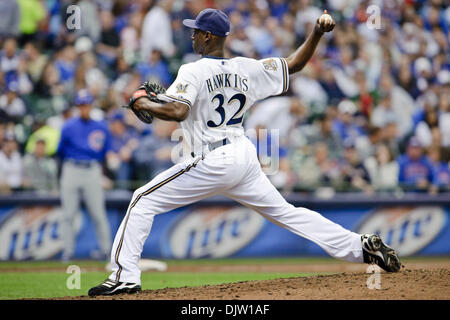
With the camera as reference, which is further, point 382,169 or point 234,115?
point 382,169

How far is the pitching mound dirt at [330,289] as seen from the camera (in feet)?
17.7

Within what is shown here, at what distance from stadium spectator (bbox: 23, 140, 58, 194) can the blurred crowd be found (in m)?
0.02

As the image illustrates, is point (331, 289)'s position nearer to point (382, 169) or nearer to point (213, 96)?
point (213, 96)

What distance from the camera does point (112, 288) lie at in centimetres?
562

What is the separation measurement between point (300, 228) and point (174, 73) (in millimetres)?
7903

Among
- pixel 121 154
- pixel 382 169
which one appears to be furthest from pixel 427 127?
pixel 121 154

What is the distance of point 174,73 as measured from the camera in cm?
1346

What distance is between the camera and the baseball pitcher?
5633 millimetres

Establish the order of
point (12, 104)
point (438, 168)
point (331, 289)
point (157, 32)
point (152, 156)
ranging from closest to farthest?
point (331, 289)
point (152, 156)
point (12, 104)
point (438, 168)
point (157, 32)

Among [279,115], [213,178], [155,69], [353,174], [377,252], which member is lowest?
[377,252]

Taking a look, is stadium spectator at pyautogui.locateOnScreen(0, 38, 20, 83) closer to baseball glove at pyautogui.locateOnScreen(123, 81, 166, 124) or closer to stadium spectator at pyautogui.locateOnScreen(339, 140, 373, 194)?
stadium spectator at pyautogui.locateOnScreen(339, 140, 373, 194)

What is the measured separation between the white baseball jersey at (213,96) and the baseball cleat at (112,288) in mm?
1252

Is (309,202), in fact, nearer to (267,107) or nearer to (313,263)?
(313,263)

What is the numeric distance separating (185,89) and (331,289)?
2.03 meters
